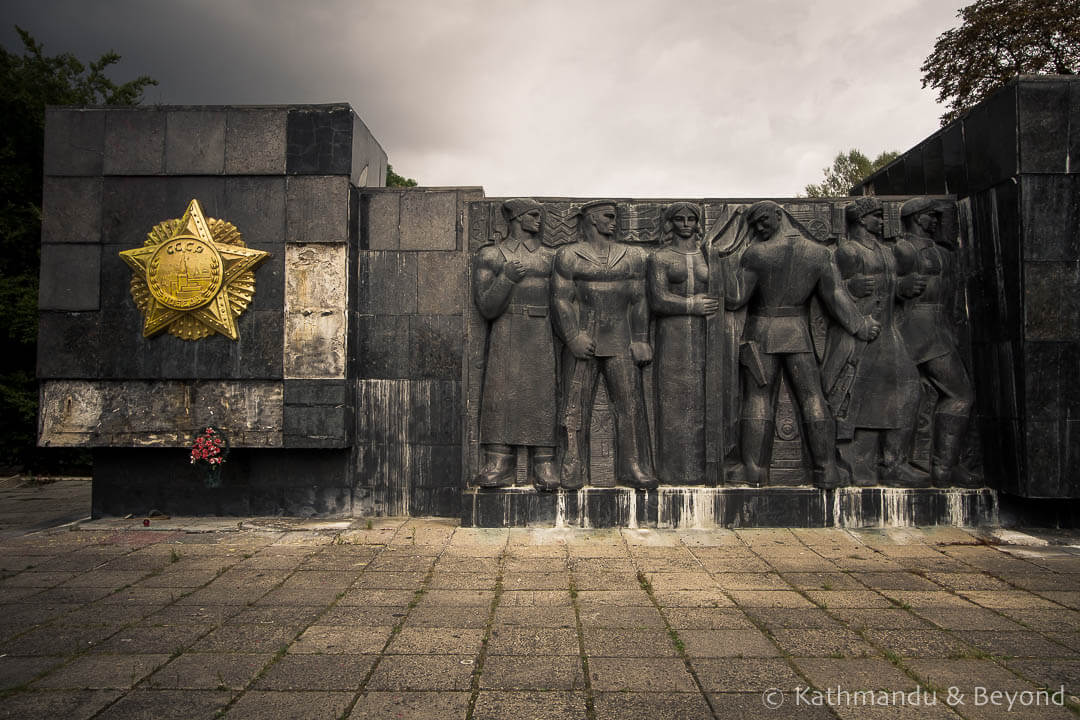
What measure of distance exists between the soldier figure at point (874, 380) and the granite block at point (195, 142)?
23.0 feet

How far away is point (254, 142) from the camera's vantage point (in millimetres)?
7887

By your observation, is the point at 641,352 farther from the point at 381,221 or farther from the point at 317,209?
the point at 317,209

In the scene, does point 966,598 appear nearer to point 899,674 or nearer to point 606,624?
point 899,674

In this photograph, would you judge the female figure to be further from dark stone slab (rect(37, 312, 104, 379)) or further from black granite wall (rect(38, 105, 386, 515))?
dark stone slab (rect(37, 312, 104, 379))

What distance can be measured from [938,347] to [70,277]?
9.62m

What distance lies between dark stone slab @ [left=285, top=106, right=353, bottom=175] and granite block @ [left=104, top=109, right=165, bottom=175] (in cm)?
146

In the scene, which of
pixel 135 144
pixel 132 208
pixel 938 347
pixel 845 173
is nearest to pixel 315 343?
pixel 132 208

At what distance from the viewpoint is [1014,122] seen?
23.0 ft

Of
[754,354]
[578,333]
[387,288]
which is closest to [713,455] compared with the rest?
[754,354]

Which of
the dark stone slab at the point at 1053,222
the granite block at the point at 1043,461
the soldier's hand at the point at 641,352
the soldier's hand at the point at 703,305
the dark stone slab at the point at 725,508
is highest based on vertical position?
the dark stone slab at the point at 1053,222

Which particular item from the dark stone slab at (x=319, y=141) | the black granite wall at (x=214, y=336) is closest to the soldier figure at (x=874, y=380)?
the black granite wall at (x=214, y=336)

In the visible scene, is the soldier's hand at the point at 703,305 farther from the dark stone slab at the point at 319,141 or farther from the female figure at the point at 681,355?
the dark stone slab at the point at 319,141

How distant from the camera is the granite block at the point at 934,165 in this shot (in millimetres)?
8164

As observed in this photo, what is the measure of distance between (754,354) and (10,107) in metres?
15.0
